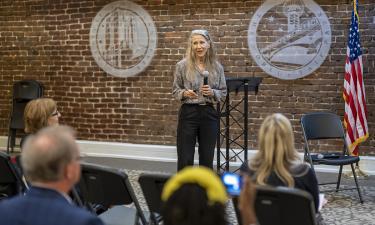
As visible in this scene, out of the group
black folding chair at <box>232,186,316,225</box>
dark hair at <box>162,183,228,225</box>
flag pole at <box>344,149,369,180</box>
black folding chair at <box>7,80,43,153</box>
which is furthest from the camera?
black folding chair at <box>7,80,43,153</box>

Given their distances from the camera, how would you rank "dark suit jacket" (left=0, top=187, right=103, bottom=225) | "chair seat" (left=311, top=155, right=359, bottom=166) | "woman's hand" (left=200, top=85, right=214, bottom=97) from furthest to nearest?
"chair seat" (left=311, top=155, right=359, bottom=166), "woman's hand" (left=200, top=85, right=214, bottom=97), "dark suit jacket" (left=0, top=187, right=103, bottom=225)

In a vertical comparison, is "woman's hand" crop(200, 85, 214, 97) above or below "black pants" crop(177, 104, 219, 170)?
above

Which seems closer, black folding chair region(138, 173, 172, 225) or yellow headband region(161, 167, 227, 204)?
yellow headband region(161, 167, 227, 204)

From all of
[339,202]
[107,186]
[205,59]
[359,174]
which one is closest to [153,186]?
[107,186]

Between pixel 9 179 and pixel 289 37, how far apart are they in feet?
14.4

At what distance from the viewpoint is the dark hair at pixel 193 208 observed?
1356 millimetres

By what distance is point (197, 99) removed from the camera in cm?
451

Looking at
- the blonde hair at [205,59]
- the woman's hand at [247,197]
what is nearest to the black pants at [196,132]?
the blonde hair at [205,59]

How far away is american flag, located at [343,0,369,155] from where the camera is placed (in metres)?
6.08

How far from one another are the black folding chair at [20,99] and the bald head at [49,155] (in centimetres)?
632

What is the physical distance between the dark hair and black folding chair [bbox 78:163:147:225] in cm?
135

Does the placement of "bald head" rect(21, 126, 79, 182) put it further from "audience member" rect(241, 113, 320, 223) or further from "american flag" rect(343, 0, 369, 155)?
"american flag" rect(343, 0, 369, 155)

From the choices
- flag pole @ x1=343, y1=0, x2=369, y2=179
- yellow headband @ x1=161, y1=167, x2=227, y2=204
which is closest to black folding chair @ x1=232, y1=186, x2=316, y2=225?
yellow headband @ x1=161, y1=167, x2=227, y2=204

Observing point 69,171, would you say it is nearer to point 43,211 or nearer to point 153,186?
point 43,211
